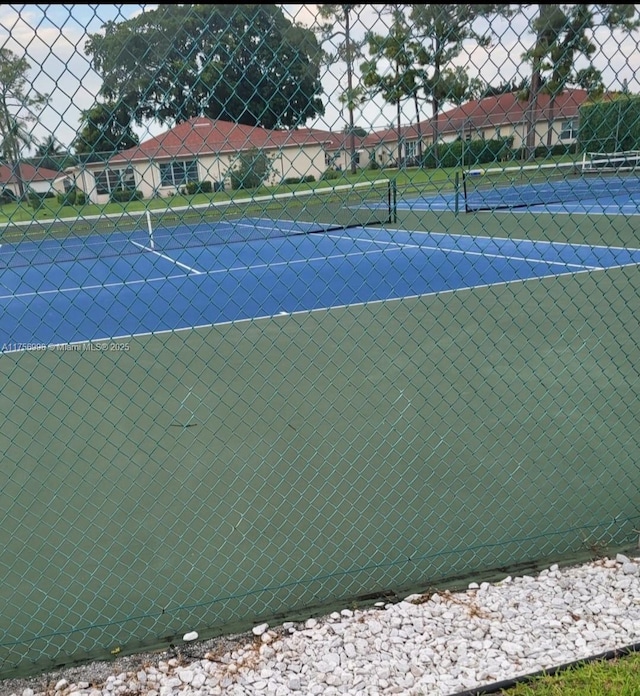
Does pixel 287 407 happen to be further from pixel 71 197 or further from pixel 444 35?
pixel 444 35

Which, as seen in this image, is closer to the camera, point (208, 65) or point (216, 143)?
point (208, 65)

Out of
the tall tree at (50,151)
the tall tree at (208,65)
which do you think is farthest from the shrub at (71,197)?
the tall tree at (208,65)

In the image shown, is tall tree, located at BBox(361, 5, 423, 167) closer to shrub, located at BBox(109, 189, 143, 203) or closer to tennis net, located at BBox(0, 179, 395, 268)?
tennis net, located at BBox(0, 179, 395, 268)

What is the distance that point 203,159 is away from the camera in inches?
161

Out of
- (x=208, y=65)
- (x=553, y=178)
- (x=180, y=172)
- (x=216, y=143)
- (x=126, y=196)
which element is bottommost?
(x=553, y=178)

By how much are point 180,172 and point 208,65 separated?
153cm

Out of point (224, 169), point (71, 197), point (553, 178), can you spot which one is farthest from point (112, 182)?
point (553, 178)

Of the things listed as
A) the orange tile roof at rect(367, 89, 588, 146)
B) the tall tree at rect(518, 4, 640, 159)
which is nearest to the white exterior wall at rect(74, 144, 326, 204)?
the orange tile roof at rect(367, 89, 588, 146)

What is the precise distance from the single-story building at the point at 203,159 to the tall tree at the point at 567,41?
3.26 feet

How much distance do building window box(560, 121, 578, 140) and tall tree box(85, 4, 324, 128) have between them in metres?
→ 1.79

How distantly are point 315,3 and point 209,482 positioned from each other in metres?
3.01

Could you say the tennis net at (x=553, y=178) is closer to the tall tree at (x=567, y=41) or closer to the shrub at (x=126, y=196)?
the tall tree at (x=567, y=41)

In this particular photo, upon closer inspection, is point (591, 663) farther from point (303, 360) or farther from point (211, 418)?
point (303, 360)

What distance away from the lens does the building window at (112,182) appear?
12.8 feet
